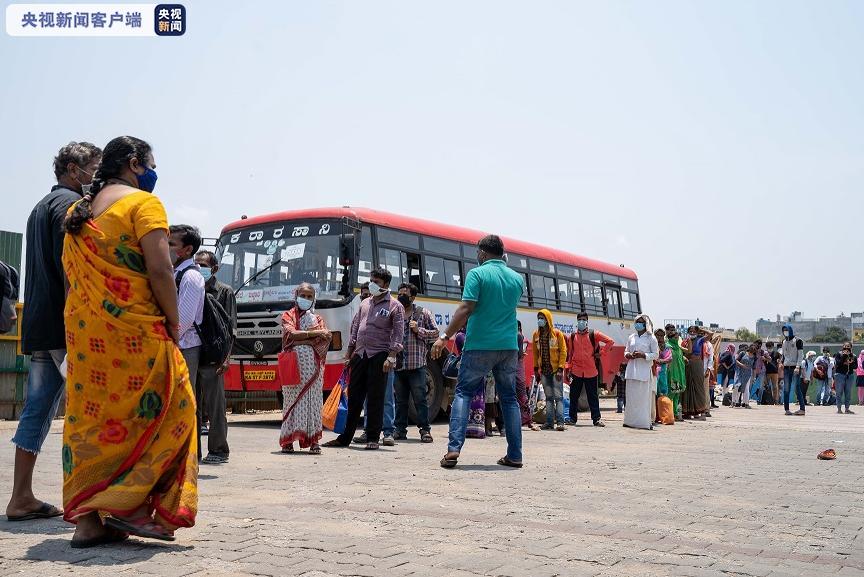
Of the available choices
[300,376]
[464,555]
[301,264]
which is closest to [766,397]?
[301,264]

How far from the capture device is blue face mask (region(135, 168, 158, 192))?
16.0 feet

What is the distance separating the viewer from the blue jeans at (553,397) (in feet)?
46.4

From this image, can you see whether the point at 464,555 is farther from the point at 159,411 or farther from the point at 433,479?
the point at 433,479

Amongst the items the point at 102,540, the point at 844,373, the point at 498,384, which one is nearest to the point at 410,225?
the point at 498,384

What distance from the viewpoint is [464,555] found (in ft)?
14.3

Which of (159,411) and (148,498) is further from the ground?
(159,411)

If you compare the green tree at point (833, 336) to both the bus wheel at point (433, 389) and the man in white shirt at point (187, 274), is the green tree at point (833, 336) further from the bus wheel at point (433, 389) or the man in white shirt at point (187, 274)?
the man in white shirt at point (187, 274)

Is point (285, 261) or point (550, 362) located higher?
point (285, 261)

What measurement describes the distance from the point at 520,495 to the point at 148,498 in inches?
112

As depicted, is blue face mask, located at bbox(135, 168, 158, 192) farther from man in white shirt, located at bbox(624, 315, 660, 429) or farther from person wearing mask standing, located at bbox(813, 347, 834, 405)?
person wearing mask standing, located at bbox(813, 347, 834, 405)

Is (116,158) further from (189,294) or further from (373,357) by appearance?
(373,357)

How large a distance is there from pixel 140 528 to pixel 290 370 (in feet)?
16.9

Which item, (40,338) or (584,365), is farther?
(584,365)

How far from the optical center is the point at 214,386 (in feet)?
26.8
